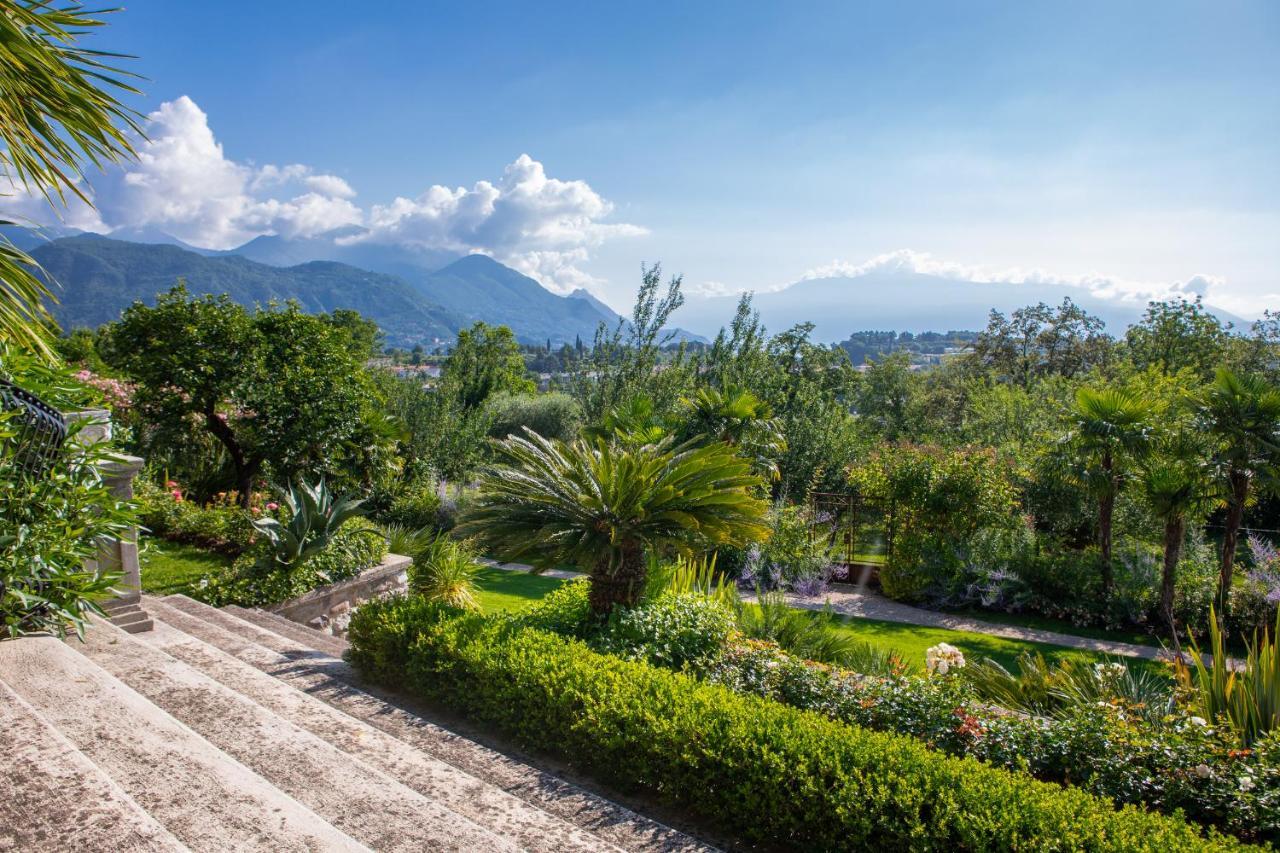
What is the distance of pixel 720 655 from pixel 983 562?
6454mm

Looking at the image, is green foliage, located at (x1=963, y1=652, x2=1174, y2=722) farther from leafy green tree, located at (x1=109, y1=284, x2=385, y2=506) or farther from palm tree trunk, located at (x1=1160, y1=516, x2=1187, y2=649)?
leafy green tree, located at (x1=109, y1=284, x2=385, y2=506)

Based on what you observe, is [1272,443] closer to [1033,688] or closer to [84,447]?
[1033,688]

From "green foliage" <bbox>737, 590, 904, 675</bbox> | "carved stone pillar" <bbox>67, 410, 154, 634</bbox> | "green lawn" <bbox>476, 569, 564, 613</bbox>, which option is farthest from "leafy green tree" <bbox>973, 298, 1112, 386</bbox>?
"carved stone pillar" <bbox>67, 410, 154, 634</bbox>

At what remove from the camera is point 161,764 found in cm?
268

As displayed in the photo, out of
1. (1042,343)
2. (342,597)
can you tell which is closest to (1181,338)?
(1042,343)

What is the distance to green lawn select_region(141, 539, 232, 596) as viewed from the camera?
24.3 ft

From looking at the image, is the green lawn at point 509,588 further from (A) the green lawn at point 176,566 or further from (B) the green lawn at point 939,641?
(B) the green lawn at point 939,641

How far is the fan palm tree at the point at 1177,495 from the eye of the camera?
8.59 metres

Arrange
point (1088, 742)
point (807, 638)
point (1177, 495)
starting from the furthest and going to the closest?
point (1177, 495)
point (807, 638)
point (1088, 742)

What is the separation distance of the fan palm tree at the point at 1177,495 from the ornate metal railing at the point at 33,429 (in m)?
10.4

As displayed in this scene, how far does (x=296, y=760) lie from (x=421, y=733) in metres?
0.90

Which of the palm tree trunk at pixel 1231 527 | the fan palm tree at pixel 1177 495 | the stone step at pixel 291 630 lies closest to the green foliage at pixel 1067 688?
the fan palm tree at pixel 1177 495

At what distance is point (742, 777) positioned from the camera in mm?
3217

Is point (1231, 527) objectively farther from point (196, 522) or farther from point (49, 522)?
point (196, 522)
